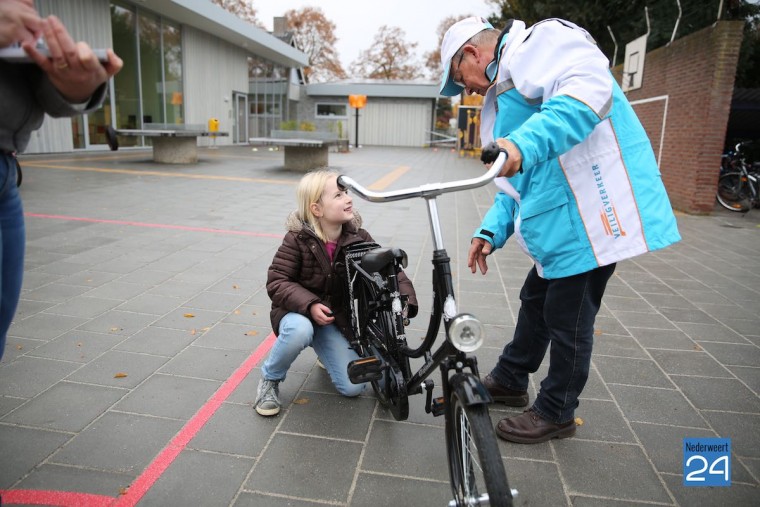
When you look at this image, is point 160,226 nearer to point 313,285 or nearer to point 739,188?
point 313,285

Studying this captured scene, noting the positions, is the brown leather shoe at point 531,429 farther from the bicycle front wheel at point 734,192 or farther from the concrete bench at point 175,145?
the concrete bench at point 175,145

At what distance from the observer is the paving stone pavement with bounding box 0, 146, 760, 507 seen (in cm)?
224

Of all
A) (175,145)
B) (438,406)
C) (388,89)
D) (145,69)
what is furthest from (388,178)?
(388,89)

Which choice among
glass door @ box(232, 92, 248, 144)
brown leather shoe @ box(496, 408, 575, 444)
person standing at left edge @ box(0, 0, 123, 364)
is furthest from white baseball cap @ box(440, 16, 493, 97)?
glass door @ box(232, 92, 248, 144)

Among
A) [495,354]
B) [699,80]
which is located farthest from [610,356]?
[699,80]

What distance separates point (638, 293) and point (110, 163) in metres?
13.5

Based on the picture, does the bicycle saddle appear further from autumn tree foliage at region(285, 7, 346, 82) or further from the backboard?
autumn tree foliage at region(285, 7, 346, 82)

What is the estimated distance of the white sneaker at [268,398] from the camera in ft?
8.98

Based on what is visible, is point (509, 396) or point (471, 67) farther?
point (509, 396)

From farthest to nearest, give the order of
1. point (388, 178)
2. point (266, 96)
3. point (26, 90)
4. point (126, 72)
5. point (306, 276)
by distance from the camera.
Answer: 1. point (266, 96)
2. point (126, 72)
3. point (388, 178)
4. point (306, 276)
5. point (26, 90)

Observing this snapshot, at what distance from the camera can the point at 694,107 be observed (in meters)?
9.91

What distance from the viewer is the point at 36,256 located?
537cm

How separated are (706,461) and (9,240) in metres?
2.92

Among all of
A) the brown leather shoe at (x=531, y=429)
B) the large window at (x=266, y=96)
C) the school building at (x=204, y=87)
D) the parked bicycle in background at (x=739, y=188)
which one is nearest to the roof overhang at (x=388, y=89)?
the school building at (x=204, y=87)
